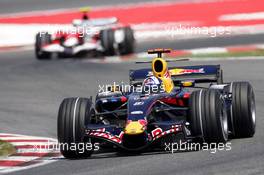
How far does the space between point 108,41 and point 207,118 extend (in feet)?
47.6

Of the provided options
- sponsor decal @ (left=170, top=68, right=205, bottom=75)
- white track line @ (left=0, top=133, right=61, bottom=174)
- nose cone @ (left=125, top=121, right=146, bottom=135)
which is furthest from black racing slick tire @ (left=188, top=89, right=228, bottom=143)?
sponsor decal @ (left=170, top=68, right=205, bottom=75)

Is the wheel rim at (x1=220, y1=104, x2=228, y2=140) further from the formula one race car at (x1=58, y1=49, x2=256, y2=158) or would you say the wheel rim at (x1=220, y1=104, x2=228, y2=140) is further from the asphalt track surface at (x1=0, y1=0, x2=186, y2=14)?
the asphalt track surface at (x1=0, y1=0, x2=186, y2=14)

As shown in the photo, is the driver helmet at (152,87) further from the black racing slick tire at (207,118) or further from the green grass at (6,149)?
the green grass at (6,149)

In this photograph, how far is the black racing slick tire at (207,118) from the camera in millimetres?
12945

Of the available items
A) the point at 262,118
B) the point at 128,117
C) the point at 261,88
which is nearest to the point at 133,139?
the point at 128,117

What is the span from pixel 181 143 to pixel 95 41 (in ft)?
50.1

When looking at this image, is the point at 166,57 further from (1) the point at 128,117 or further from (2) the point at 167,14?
(1) the point at 128,117

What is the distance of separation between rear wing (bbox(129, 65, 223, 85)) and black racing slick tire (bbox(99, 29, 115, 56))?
1162cm

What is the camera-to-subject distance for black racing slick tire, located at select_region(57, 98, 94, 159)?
13.2m

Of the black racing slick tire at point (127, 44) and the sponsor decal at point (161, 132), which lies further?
the black racing slick tire at point (127, 44)

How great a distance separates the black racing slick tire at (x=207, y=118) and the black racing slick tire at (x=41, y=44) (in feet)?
49.3

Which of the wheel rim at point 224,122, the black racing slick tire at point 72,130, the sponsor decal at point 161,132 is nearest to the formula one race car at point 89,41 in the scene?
the wheel rim at point 224,122

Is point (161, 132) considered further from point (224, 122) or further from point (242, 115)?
point (242, 115)

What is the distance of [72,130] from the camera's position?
43.3 ft
